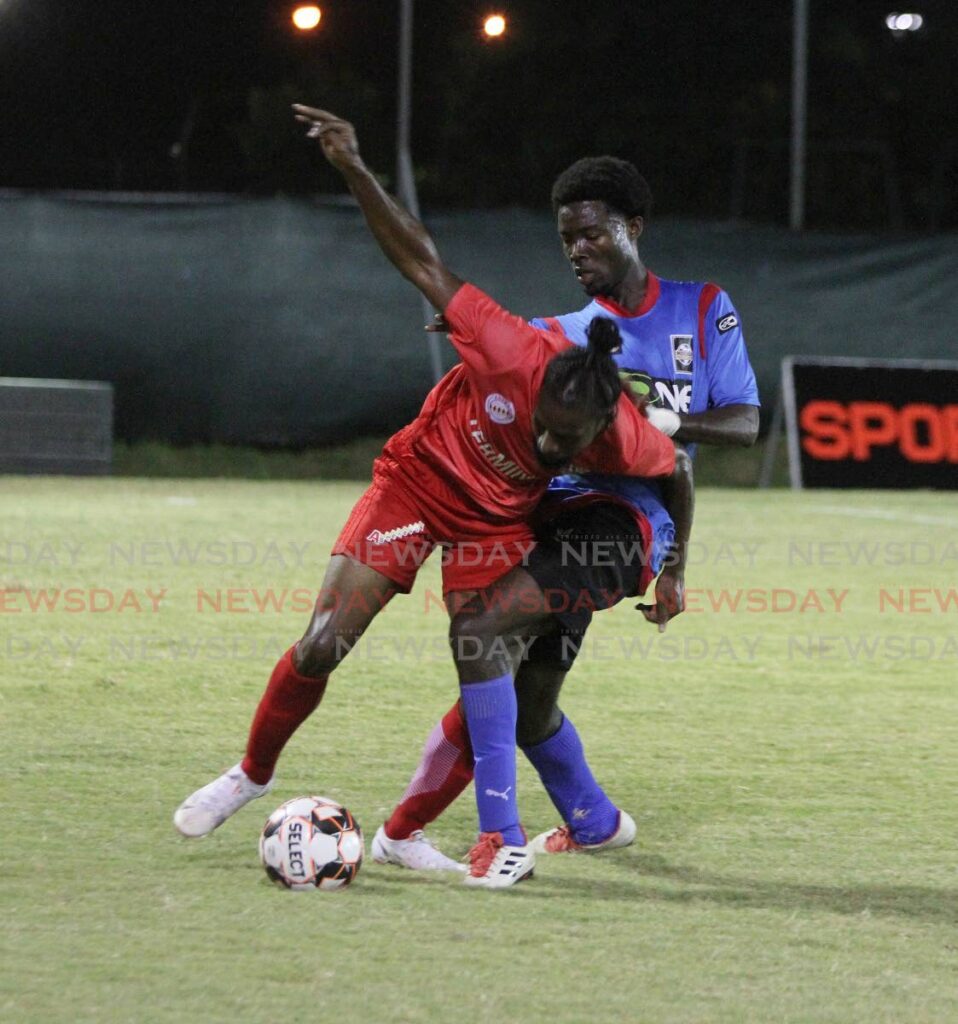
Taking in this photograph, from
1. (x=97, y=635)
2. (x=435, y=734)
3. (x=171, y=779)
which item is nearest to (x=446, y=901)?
(x=435, y=734)

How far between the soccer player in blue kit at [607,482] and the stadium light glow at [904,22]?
28.7m

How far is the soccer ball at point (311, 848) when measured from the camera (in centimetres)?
432

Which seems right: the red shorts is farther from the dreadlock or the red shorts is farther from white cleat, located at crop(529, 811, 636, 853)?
white cleat, located at crop(529, 811, 636, 853)

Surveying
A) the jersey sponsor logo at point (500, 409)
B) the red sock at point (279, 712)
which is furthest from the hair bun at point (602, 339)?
the red sock at point (279, 712)

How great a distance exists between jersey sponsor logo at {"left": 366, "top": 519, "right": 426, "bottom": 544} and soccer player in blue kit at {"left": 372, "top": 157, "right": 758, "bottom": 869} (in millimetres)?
335

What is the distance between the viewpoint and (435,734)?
190 inches

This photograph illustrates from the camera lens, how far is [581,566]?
15.3ft

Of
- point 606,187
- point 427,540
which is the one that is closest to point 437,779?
point 427,540

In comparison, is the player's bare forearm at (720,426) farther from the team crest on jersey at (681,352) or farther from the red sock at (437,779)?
the red sock at (437,779)

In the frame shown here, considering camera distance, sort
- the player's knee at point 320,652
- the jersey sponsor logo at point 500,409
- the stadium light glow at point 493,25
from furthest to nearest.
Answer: the stadium light glow at point 493,25 → the player's knee at point 320,652 → the jersey sponsor logo at point 500,409

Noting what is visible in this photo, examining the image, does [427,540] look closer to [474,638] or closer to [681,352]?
[474,638]

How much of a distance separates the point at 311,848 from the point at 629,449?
1.26 meters

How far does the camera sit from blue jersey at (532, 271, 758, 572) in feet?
16.1

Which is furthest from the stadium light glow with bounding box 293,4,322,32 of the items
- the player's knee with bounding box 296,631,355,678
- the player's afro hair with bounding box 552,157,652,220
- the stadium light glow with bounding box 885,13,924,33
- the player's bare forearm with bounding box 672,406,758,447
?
the stadium light glow with bounding box 885,13,924,33
